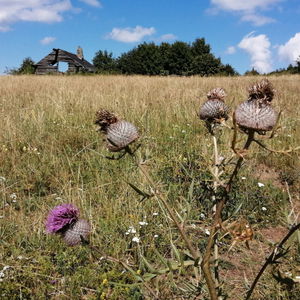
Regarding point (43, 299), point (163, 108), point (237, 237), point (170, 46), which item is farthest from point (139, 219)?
point (170, 46)

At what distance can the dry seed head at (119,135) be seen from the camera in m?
1.36

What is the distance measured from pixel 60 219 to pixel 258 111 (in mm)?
1022

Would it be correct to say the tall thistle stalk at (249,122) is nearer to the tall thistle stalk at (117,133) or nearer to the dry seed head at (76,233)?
the tall thistle stalk at (117,133)

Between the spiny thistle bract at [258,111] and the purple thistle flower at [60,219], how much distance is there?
912mm

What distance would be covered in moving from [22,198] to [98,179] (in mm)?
752

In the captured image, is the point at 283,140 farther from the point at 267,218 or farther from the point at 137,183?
the point at 137,183

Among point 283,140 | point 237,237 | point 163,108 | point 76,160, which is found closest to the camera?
point 237,237

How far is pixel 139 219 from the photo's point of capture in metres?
2.92

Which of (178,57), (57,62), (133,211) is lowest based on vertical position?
(133,211)

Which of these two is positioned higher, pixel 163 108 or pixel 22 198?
pixel 163 108

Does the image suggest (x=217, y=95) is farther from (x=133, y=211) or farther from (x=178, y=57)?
(x=178, y=57)

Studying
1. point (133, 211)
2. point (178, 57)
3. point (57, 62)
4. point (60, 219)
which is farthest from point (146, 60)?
point (60, 219)

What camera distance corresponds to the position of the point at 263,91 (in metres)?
1.27

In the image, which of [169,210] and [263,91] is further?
[263,91]
